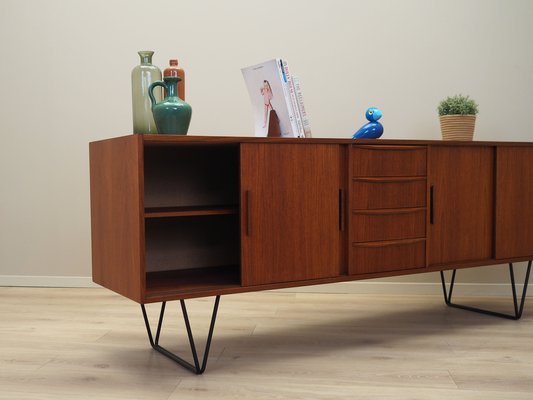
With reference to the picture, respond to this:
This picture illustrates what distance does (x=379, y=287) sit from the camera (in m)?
3.23

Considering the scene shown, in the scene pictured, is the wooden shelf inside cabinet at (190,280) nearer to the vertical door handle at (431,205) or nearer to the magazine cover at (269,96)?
the magazine cover at (269,96)

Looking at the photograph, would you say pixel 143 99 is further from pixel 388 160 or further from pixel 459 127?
pixel 459 127

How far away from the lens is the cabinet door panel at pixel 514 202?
252cm

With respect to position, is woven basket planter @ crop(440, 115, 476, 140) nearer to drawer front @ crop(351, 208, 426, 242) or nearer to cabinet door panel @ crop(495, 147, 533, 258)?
cabinet door panel @ crop(495, 147, 533, 258)

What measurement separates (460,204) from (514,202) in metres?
0.28

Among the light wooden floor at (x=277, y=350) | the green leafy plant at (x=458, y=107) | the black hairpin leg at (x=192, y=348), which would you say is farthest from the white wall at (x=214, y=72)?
the black hairpin leg at (x=192, y=348)

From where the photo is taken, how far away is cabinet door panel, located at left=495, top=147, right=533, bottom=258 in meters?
2.52

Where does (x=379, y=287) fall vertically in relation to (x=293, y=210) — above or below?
below

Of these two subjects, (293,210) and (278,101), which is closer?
(293,210)

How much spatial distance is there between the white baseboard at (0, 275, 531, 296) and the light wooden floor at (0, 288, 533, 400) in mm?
95

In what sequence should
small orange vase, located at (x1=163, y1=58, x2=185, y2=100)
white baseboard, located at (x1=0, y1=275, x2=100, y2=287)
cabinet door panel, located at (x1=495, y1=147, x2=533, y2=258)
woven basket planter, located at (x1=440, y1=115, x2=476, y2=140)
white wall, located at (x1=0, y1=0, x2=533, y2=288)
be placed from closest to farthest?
small orange vase, located at (x1=163, y1=58, x2=185, y2=100) < cabinet door panel, located at (x1=495, y1=147, x2=533, y2=258) < woven basket planter, located at (x1=440, y1=115, x2=476, y2=140) < white wall, located at (x1=0, y1=0, x2=533, y2=288) < white baseboard, located at (x1=0, y1=275, x2=100, y2=287)

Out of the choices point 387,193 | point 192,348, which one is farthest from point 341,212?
point 192,348

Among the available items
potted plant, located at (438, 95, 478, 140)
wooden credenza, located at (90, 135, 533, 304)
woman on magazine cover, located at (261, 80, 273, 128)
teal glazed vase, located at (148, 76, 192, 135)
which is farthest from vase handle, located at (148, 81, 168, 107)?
potted plant, located at (438, 95, 478, 140)

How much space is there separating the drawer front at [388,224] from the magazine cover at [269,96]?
14.3 inches
